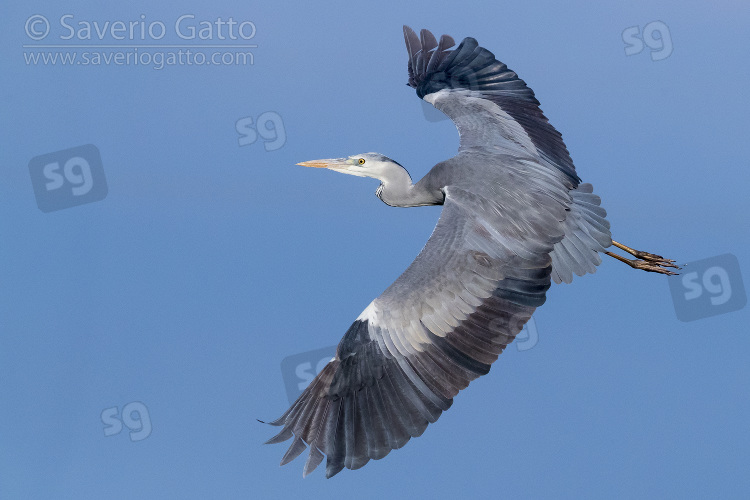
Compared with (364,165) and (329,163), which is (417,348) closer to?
(364,165)

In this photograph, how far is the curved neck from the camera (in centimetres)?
771

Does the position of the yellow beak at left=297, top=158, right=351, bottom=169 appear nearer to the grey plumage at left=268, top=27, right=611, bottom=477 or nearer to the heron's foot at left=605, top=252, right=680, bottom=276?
the grey plumage at left=268, top=27, right=611, bottom=477

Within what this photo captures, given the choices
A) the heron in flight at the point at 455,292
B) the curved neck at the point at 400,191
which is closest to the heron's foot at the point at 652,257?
the heron in flight at the point at 455,292

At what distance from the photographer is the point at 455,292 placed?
19.6 feet

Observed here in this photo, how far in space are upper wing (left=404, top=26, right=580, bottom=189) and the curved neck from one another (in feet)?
1.76

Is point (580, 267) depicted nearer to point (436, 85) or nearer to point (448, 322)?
point (448, 322)

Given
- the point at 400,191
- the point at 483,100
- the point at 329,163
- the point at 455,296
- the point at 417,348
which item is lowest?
the point at 417,348

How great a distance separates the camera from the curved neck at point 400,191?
7711 mm

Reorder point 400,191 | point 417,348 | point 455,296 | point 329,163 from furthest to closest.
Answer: point 329,163 < point 400,191 < point 455,296 < point 417,348

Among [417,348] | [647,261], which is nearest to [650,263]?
[647,261]

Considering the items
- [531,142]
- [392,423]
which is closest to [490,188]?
[531,142]

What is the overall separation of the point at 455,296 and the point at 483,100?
3020 mm

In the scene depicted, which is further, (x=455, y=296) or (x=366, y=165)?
(x=366, y=165)

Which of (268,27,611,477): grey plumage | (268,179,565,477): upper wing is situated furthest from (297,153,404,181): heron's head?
(268,179,565,477): upper wing
